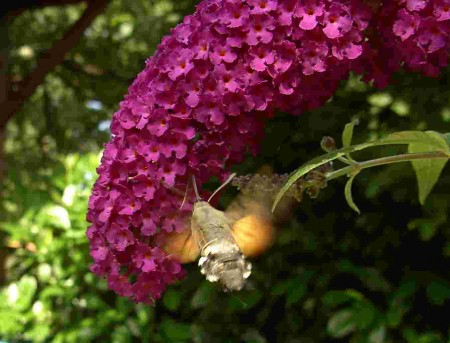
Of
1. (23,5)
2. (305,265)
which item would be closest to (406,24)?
(305,265)

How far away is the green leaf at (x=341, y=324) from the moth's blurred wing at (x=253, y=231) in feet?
3.47

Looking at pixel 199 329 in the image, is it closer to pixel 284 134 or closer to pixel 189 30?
pixel 284 134

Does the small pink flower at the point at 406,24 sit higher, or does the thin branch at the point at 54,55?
the small pink flower at the point at 406,24

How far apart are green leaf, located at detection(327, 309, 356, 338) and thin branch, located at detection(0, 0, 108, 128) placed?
227 centimetres

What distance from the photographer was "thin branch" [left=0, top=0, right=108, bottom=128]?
4230 mm

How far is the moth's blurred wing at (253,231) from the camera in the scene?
56.2 inches

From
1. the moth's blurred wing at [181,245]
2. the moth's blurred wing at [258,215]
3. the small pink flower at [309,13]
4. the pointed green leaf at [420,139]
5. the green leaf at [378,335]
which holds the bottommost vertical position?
the green leaf at [378,335]

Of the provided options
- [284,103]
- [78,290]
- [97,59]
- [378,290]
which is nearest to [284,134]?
[378,290]

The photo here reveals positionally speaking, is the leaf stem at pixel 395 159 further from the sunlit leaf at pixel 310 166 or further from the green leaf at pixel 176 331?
the green leaf at pixel 176 331

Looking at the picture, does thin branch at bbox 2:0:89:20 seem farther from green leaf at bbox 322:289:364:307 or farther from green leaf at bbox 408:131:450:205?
green leaf at bbox 408:131:450:205

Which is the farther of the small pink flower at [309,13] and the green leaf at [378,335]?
the green leaf at [378,335]

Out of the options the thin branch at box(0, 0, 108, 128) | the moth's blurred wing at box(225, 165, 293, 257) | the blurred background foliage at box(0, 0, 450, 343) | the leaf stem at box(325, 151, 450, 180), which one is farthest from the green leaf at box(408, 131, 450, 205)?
the thin branch at box(0, 0, 108, 128)

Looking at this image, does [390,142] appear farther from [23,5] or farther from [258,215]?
[23,5]

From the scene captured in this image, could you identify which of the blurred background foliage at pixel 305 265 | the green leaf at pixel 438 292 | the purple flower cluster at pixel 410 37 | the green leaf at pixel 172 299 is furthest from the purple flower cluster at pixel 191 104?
the green leaf at pixel 172 299
